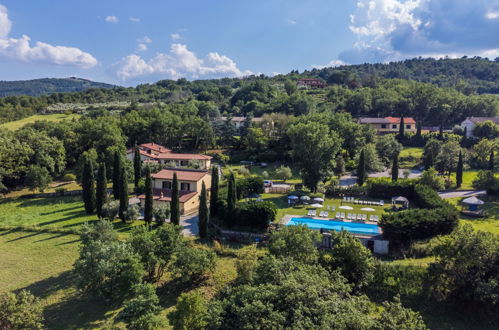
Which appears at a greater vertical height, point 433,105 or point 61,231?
point 433,105

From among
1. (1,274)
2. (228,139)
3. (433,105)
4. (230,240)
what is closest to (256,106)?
(228,139)

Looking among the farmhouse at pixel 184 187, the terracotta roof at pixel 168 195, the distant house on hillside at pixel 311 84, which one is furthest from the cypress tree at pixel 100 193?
the distant house on hillside at pixel 311 84

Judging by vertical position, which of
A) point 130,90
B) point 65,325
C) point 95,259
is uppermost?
point 130,90

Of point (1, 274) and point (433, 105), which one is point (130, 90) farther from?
point (1, 274)

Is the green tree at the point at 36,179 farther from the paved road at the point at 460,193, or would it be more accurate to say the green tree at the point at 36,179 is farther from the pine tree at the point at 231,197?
the paved road at the point at 460,193

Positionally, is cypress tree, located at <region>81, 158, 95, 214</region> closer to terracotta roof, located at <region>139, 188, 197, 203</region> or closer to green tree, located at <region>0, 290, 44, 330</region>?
terracotta roof, located at <region>139, 188, 197, 203</region>
